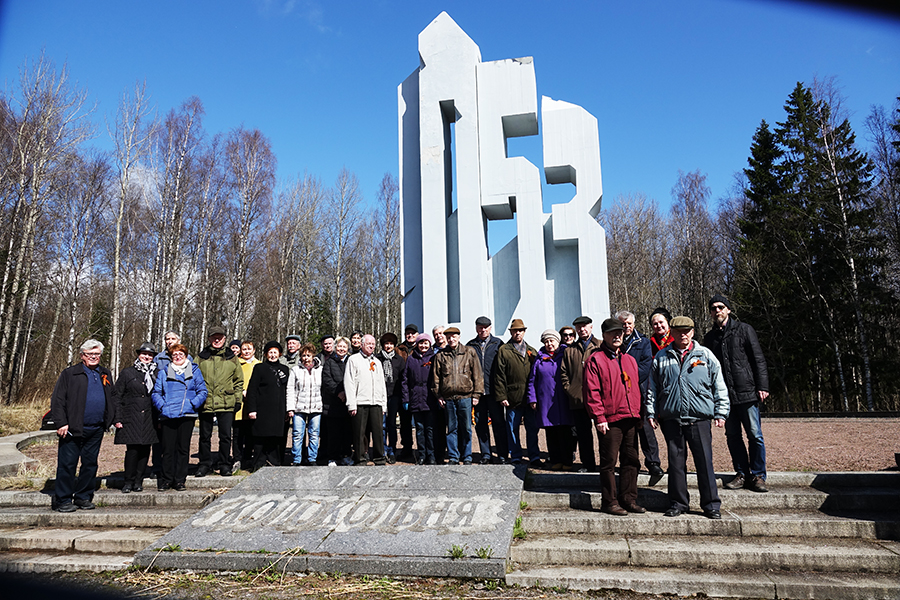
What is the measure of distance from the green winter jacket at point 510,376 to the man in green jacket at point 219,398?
3.41 meters

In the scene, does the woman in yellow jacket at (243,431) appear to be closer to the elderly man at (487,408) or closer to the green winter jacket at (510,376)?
the elderly man at (487,408)

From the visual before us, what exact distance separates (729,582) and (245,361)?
6.53 meters

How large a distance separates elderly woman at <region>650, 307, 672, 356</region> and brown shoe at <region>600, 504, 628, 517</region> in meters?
1.97

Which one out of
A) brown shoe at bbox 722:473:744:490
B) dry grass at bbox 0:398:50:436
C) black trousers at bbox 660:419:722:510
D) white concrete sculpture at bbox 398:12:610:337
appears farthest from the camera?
white concrete sculpture at bbox 398:12:610:337

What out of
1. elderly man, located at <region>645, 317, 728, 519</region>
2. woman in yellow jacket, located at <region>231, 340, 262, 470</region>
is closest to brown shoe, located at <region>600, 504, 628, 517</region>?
elderly man, located at <region>645, 317, 728, 519</region>

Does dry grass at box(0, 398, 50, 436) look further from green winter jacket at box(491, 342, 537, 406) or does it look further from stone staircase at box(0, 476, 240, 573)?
green winter jacket at box(491, 342, 537, 406)

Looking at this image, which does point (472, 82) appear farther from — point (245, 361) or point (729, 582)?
point (729, 582)

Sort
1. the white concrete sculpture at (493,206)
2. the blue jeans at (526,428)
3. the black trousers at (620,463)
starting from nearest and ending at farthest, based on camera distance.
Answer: the black trousers at (620,463), the blue jeans at (526,428), the white concrete sculpture at (493,206)

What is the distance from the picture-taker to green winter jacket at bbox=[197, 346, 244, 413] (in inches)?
280

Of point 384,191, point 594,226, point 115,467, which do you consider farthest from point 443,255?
point 384,191

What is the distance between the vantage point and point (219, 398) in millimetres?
7121

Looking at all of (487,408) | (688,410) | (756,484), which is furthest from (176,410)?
(756,484)

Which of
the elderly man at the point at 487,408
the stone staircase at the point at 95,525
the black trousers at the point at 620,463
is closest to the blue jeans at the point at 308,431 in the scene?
the stone staircase at the point at 95,525

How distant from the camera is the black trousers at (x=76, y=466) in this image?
611 centimetres
